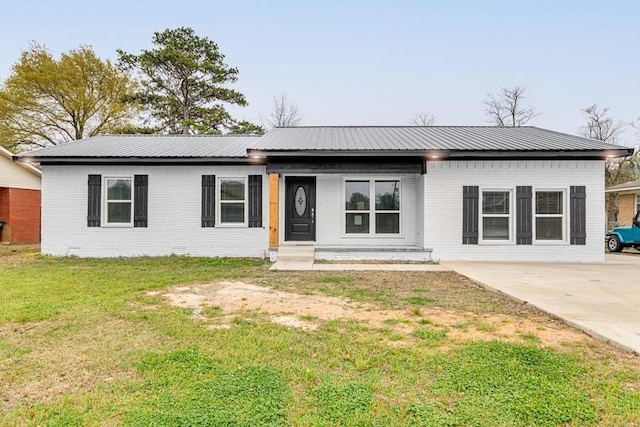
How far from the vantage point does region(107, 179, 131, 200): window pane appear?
10461 millimetres

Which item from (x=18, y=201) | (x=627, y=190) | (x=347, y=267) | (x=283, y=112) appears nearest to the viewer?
(x=347, y=267)

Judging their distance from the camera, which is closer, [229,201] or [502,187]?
[502,187]

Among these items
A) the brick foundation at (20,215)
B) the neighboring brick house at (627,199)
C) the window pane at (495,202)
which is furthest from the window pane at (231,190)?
the neighboring brick house at (627,199)

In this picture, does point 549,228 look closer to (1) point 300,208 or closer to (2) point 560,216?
(2) point 560,216

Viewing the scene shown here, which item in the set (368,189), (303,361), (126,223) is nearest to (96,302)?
(303,361)

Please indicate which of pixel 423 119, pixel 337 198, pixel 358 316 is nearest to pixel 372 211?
pixel 337 198

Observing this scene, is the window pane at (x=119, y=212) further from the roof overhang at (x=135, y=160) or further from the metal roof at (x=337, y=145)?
the metal roof at (x=337, y=145)

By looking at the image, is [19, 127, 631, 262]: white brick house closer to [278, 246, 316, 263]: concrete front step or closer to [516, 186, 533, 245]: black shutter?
[516, 186, 533, 245]: black shutter

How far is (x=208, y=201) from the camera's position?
10305 millimetres

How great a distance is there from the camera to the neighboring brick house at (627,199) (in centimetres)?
1718

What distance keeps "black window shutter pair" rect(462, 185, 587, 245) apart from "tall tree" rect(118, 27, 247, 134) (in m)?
17.8

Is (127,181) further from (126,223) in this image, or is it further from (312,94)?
(312,94)

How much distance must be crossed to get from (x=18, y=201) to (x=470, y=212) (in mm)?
17574

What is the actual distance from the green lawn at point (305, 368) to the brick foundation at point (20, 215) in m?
12.6
